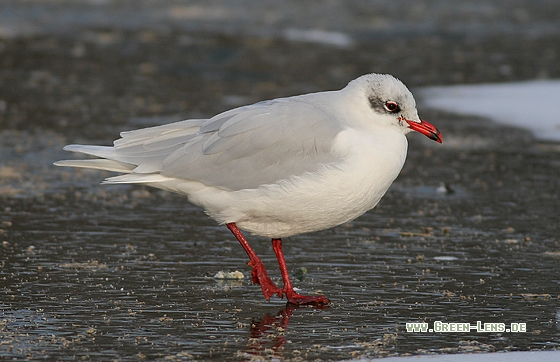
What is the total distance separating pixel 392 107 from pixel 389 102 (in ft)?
0.13

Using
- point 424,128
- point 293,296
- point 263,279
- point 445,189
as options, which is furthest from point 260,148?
point 445,189

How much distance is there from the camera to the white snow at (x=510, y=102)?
10.5 meters

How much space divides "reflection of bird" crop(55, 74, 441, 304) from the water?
0.45 meters

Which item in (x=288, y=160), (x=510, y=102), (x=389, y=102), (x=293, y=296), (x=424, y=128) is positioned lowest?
(x=293, y=296)

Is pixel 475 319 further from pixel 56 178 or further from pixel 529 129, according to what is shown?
pixel 529 129

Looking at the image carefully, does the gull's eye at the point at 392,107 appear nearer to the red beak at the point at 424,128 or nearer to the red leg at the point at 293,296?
the red beak at the point at 424,128

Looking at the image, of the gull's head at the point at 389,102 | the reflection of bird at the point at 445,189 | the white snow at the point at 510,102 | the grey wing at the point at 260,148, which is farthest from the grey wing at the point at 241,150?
the white snow at the point at 510,102

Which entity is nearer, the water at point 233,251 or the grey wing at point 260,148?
the water at point 233,251

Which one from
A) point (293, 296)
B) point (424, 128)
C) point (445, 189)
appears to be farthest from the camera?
point (445, 189)

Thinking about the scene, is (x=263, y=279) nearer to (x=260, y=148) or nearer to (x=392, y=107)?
(x=260, y=148)

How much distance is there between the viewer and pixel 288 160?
5512mm

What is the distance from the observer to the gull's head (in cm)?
560

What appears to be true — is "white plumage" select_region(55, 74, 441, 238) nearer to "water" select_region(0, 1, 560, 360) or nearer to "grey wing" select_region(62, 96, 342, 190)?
"grey wing" select_region(62, 96, 342, 190)

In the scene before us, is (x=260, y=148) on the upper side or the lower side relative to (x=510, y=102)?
lower
